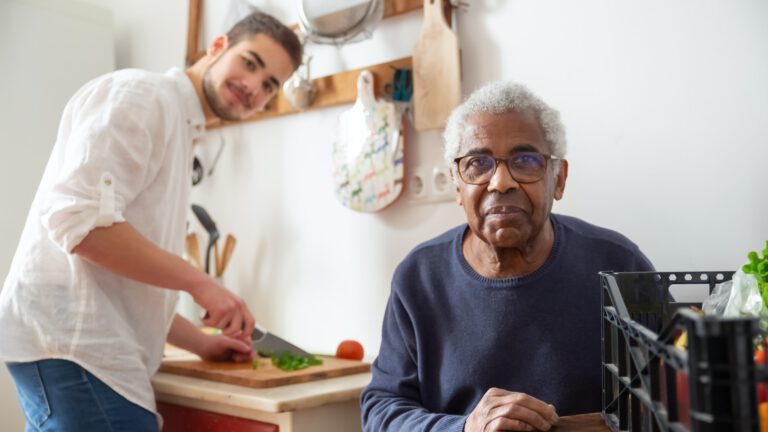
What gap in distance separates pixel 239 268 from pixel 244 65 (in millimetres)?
702

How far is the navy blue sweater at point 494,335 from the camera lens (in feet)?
3.49

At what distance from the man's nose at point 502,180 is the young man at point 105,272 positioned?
2.03 feet

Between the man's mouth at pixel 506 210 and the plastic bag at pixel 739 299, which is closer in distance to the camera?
the plastic bag at pixel 739 299

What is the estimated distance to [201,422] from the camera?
1.40 meters

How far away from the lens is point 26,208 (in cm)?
215

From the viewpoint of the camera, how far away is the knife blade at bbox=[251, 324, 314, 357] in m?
1.60

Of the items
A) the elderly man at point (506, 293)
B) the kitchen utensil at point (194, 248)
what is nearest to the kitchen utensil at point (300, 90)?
the kitchen utensil at point (194, 248)

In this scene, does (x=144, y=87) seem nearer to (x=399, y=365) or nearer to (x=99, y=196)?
(x=99, y=196)

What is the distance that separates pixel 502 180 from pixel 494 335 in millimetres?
248

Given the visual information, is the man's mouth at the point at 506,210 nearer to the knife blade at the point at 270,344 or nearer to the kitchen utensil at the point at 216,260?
the knife blade at the point at 270,344

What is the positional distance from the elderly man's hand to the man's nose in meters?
0.32

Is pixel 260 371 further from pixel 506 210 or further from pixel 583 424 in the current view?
pixel 583 424

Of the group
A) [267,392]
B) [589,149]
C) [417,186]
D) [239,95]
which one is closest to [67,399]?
[267,392]

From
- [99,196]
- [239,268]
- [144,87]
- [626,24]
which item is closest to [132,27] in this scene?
[239,268]
